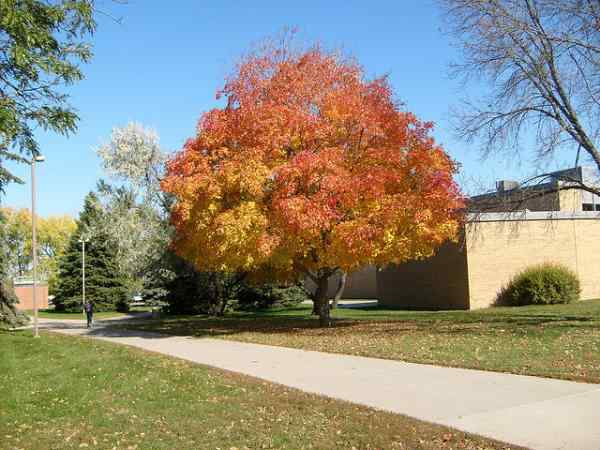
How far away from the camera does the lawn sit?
10.8m

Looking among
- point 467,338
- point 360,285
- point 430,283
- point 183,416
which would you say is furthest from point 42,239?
point 183,416

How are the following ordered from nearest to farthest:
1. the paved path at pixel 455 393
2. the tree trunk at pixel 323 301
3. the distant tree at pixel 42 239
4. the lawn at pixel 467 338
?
the paved path at pixel 455 393, the lawn at pixel 467 338, the tree trunk at pixel 323 301, the distant tree at pixel 42 239

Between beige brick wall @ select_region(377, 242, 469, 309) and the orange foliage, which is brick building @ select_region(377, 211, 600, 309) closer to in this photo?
beige brick wall @ select_region(377, 242, 469, 309)

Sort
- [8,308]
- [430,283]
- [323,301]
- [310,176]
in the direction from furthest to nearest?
[430,283] → [8,308] → [323,301] → [310,176]

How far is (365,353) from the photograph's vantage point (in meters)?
13.2

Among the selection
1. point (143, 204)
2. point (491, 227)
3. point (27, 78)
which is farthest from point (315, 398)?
point (143, 204)

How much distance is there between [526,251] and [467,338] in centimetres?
1526

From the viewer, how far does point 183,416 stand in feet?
25.7

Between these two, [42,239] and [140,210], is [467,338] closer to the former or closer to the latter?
[140,210]

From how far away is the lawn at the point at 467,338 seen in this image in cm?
1082

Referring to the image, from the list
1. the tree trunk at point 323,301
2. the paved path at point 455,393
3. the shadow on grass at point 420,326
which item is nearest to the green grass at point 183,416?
the paved path at point 455,393

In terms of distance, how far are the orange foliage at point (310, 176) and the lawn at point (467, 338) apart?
2.21 m

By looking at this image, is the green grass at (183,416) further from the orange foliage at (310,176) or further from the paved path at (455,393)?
the orange foliage at (310,176)

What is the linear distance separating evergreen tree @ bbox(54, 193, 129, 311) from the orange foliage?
87.7 ft
